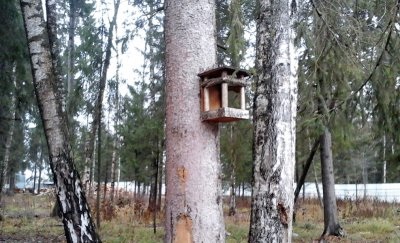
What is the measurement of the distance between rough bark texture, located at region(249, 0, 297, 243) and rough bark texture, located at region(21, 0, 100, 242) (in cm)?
243

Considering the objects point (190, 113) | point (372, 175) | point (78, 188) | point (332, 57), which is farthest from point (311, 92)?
point (372, 175)

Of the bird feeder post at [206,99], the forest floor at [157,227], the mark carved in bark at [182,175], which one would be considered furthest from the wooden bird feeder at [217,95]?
the forest floor at [157,227]

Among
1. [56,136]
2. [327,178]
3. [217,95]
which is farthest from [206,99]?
[327,178]

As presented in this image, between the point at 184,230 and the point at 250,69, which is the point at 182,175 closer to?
the point at 184,230

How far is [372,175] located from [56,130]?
3809 cm

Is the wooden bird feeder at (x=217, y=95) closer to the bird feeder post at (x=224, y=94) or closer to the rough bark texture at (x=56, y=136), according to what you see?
the bird feeder post at (x=224, y=94)

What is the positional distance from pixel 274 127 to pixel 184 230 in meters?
1.30

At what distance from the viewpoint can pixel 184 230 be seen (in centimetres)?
251

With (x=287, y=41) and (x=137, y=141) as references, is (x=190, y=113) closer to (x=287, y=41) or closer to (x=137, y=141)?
(x=287, y=41)

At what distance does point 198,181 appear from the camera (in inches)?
99.7

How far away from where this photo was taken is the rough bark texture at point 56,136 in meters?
5.14

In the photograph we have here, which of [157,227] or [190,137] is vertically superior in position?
[190,137]

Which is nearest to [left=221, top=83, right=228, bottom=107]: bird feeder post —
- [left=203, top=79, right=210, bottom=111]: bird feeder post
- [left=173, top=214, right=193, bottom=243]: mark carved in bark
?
[left=203, top=79, right=210, bottom=111]: bird feeder post

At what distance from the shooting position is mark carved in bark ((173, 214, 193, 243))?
2502mm
